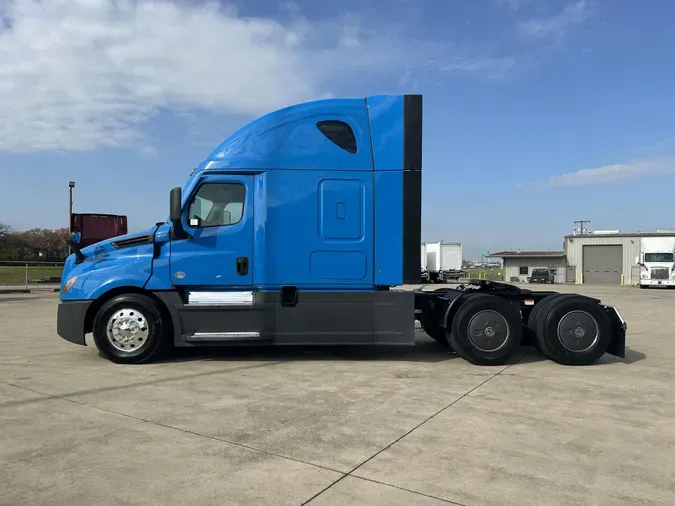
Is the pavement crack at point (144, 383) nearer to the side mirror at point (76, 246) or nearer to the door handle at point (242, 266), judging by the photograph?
the door handle at point (242, 266)

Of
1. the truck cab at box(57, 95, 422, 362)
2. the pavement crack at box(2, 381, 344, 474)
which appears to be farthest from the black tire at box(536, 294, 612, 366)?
the pavement crack at box(2, 381, 344, 474)

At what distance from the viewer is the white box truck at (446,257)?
24.5m

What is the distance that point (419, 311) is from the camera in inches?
311

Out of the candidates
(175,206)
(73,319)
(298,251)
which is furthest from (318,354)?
(73,319)

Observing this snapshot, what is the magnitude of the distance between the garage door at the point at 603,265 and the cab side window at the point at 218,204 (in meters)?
47.0

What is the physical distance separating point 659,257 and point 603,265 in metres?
12.5

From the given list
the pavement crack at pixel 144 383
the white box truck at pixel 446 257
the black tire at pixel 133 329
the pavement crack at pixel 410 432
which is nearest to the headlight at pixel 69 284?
the black tire at pixel 133 329

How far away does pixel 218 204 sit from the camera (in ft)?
23.8

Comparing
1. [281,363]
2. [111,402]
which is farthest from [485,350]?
[111,402]

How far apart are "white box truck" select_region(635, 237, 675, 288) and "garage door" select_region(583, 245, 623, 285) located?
36.6 feet

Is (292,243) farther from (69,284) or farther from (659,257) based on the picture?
(659,257)

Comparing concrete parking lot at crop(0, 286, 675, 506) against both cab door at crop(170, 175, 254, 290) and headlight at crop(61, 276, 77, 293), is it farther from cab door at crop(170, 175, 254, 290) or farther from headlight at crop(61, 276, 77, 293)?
cab door at crop(170, 175, 254, 290)

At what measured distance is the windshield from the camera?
3441 cm

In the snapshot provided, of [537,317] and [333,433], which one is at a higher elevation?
[537,317]
